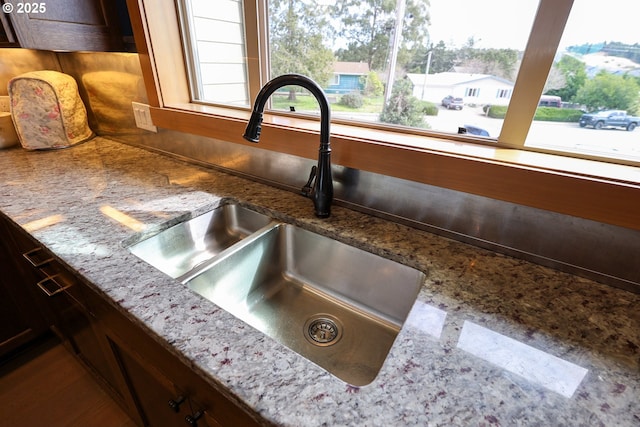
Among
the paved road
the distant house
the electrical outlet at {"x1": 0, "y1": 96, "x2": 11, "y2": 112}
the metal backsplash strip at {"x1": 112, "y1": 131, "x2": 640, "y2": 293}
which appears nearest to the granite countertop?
the metal backsplash strip at {"x1": 112, "y1": 131, "x2": 640, "y2": 293}

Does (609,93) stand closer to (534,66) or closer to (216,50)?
(534,66)

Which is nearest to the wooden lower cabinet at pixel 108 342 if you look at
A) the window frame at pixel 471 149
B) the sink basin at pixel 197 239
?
the sink basin at pixel 197 239

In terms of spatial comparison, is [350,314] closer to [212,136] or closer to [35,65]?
[212,136]

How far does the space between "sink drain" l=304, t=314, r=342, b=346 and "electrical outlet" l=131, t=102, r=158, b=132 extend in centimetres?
114

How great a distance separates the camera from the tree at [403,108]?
0.84m

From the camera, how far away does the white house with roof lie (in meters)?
0.72

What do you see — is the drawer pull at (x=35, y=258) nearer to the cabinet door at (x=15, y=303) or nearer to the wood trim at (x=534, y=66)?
the cabinet door at (x=15, y=303)

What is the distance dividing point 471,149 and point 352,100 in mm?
404

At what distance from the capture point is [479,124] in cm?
78

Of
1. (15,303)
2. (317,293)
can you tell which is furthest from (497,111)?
(15,303)

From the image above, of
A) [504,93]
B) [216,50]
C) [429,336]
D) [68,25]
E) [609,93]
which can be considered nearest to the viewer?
[429,336]

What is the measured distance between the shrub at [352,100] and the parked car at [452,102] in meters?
0.25

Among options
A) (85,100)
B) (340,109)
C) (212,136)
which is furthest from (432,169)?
(85,100)

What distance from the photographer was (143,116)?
1350mm
